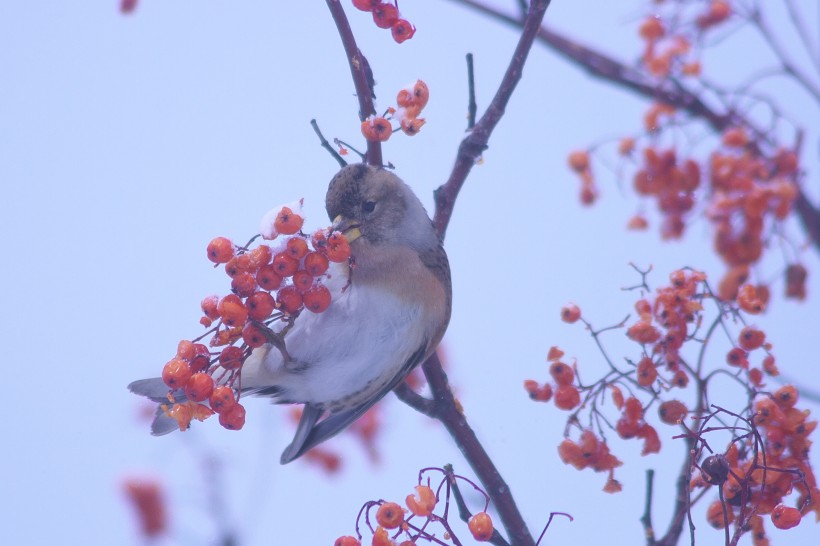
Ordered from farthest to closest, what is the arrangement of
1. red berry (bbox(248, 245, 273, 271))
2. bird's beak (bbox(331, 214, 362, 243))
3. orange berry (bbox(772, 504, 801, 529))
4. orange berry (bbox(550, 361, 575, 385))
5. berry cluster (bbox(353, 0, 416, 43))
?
bird's beak (bbox(331, 214, 362, 243)), orange berry (bbox(550, 361, 575, 385)), berry cluster (bbox(353, 0, 416, 43)), red berry (bbox(248, 245, 273, 271)), orange berry (bbox(772, 504, 801, 529))

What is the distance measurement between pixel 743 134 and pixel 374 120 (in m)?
0.66

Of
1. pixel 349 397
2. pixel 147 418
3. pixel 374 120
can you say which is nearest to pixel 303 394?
pixel 349 397

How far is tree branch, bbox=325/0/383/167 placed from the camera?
1.32 m

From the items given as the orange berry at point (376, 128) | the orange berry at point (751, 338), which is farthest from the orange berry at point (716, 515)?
the orange berry at point (376, 128)

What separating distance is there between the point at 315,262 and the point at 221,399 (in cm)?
24

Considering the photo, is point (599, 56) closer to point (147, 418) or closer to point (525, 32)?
point (525, 32)

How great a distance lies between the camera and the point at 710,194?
4.65ft

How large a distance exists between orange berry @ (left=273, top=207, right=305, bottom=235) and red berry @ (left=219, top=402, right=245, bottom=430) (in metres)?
0.27

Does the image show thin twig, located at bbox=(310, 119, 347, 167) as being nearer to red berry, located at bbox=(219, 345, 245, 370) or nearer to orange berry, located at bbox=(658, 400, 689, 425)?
red berry, located at bbox=(219, 345, 245, 370)

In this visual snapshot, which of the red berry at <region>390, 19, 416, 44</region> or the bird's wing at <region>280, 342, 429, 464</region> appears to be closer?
the red berry at <region>390, 19, 416, 44</region>

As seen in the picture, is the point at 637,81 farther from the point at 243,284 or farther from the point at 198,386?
the point at 198,386

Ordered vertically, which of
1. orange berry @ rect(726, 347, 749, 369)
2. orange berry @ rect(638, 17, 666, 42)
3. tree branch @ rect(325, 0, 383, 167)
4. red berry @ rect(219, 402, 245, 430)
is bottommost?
red berry @ rect(219, 402, 245, 430)

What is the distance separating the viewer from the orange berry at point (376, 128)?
4.29ft

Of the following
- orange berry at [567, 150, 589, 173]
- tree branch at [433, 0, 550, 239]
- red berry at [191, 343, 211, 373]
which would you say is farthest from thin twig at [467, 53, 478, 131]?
red berry at [191, 343, 211, 373]
